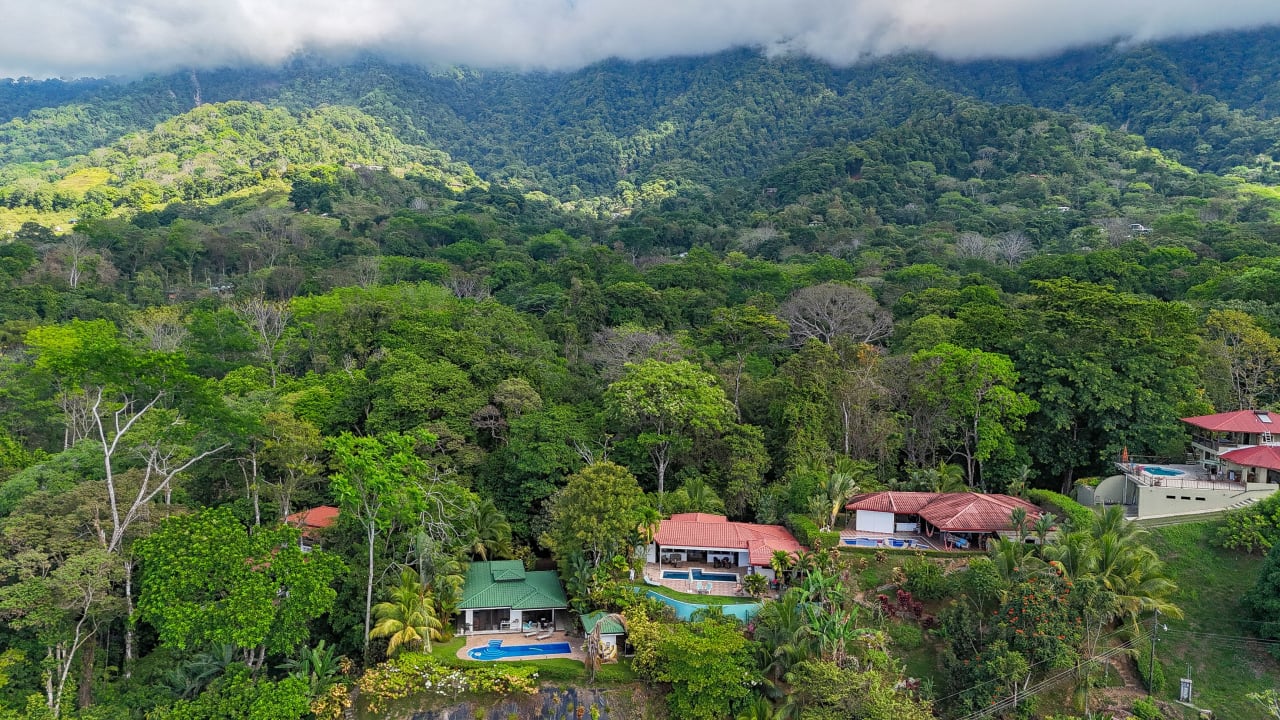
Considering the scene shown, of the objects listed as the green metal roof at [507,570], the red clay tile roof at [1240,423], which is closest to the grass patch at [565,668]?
the green metal roof at [507,570]

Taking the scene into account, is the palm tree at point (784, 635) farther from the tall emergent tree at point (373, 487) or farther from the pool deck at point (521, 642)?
the tall emergent tree at point (373, 487)

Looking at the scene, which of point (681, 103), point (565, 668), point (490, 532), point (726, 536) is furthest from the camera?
point (681, 103)

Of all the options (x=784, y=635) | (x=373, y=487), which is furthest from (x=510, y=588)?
(x=784, y=635)

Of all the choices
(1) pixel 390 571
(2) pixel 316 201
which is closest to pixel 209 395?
(1) pixel 390 571

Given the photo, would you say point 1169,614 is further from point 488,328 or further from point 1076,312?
point 488,328

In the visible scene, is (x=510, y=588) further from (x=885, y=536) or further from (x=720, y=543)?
(x=885, y=536)

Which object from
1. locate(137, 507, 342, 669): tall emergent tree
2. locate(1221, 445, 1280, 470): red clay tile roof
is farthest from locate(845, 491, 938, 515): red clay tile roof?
locate(137, 507, 342, 669): tall emergent tree

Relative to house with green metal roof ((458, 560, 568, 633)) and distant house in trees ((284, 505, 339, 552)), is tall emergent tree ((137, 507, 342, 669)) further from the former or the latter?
house with green metal roof ((458, 560, 568, 633))
